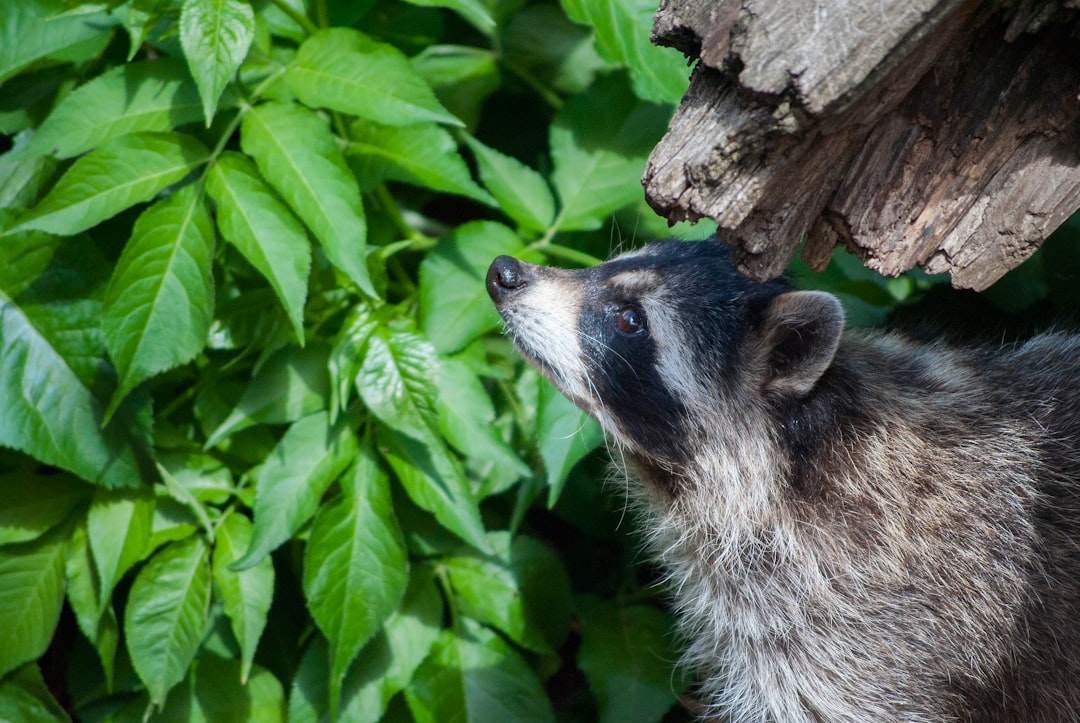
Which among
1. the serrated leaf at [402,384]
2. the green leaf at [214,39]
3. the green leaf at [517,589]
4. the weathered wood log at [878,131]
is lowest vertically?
the green leaf at [517,589]

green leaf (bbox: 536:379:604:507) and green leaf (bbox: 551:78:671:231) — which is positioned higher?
green leaf (bbox: 551:78:671:231)

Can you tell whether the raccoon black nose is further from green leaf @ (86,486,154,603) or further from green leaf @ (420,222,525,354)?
green leaf @ (86,486,154,603)

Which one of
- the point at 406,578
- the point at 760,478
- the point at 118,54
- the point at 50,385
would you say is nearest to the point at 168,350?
the point at 50,385

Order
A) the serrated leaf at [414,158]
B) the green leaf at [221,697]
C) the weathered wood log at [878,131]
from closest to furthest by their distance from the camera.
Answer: the weathered wood log at [878,131]
the serrated leaf at [414,158]
the green leaf at [221,697]

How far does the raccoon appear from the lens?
2.92 m

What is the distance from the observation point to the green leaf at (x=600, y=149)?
3703mm

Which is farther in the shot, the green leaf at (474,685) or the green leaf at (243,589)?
the green leaf at (474,685)

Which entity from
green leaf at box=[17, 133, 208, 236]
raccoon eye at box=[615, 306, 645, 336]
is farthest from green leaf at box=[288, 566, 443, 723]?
green leaf at box=[17, 133, 208, 236]

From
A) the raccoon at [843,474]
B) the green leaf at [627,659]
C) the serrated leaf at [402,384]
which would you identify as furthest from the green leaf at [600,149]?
the green leaf at [627,659]

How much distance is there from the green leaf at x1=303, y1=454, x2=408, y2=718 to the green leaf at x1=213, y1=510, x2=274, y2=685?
20 centimetres

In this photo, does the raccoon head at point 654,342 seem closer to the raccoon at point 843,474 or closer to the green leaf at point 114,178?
the raccoon at point 843,474

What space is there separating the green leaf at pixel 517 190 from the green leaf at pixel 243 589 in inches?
57.0

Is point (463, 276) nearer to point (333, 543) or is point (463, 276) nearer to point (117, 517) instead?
point (333, 543)

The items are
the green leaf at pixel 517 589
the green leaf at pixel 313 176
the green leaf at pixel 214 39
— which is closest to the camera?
the green leaf at pixel 214 39
